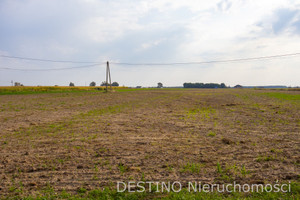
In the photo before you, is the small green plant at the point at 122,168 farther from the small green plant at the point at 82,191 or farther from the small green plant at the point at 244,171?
the small green plant at the point at 244,171

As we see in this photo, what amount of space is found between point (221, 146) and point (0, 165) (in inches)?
282

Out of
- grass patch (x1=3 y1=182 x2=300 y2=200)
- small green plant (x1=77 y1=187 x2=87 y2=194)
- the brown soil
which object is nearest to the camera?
grass patch (x1=3 y1=182 x2=300 y2=200)

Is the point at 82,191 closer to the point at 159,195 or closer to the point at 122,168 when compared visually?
the point at 122,168

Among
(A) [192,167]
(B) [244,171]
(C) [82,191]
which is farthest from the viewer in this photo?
(A) [192,167]

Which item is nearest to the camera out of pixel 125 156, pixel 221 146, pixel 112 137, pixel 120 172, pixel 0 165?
pixel 120 172

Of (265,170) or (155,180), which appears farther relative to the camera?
(265,170)

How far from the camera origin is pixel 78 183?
4375mm

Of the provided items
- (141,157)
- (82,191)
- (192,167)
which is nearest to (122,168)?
(141,157)

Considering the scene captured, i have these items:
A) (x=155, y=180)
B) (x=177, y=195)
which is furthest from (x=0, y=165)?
(x=177, y=195)

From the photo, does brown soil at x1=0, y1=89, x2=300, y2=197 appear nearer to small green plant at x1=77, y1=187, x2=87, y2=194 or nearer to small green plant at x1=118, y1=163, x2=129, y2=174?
small green plant at x1=118, y1=163, x2=129, y2=174

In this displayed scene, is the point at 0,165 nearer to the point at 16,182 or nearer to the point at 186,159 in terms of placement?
the point at 16,182

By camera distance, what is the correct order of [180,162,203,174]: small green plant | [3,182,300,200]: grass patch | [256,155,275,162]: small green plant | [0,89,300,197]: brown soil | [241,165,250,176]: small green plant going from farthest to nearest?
[256,155,275,162]: small green plant < [180,162,203,174]: small green plant < [241,165,250,176]: small green plant < [0,89,300,197]: brown soil < [3,182,300,200]: grass patch

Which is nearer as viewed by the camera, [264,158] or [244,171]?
[244,171]

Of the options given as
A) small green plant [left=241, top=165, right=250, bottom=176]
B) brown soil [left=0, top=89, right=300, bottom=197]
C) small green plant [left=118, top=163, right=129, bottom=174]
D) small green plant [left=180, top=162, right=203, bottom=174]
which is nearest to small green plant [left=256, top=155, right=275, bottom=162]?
brown soil [left=0, top=89, right=300, bottom=197]
